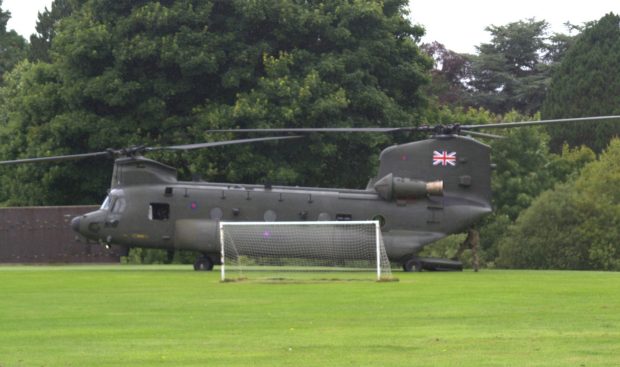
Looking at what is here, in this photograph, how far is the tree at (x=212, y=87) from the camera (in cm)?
5094

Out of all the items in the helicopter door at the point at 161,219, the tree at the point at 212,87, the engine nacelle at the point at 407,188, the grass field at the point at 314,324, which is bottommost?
the grass field at the point at 314,324

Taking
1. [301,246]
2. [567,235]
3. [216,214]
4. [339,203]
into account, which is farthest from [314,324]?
[567,235]

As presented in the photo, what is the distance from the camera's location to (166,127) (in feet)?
171

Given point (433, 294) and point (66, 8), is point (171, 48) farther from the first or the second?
point (66, 8)

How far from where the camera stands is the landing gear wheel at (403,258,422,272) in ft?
116

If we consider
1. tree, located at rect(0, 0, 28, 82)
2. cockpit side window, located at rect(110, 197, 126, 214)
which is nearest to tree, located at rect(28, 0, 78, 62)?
tree, located at rect(0, 0, 28, 82)

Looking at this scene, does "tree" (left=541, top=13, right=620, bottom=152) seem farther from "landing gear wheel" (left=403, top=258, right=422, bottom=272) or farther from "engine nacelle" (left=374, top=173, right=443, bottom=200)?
"engine nacelle" (left=374, top=173, right=443, bottom=200)

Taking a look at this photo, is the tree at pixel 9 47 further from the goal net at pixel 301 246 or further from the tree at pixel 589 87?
the goal net at pixel 301 246

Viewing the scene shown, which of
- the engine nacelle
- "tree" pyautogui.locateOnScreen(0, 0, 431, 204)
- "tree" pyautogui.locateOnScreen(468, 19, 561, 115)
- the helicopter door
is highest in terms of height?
"tree" pyautogui.locateOnScreen(468, 19, 561, 115)

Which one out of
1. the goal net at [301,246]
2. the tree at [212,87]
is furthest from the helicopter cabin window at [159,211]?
the tree at [212,87]

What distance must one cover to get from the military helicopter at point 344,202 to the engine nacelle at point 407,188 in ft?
0.09

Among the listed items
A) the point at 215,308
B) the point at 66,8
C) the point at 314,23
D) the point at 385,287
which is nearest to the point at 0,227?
the point at 314,23

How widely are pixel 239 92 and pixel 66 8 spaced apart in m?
38.6

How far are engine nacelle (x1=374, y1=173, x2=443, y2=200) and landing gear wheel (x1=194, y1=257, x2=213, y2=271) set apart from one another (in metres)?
5.48
